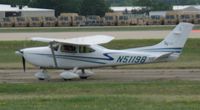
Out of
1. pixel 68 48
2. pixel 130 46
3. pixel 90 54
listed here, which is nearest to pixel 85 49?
pixel 90 54

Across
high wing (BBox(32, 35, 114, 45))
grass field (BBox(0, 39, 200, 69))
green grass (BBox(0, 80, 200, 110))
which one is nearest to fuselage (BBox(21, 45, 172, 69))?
high wing (BBox(32, 35, 114, 45))

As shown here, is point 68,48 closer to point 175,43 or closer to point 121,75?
point 121,75

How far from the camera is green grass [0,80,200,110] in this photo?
14895mm

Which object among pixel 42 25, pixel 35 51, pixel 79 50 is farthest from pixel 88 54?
pixel 42 25

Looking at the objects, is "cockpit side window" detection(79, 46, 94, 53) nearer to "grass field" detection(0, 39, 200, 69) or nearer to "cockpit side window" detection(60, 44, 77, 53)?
"cockpit side window" detection(60, 44, 77, 53)

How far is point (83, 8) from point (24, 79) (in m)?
112

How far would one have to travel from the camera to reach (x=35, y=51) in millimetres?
27281

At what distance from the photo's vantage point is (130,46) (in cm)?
4362

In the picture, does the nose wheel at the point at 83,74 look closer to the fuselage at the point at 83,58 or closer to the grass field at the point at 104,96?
the fuselage at the point at 83,58

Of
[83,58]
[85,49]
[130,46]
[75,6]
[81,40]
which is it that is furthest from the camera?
[75,6]

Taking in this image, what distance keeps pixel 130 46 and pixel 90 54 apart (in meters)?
16.7

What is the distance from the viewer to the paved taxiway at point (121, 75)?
85.6 ft

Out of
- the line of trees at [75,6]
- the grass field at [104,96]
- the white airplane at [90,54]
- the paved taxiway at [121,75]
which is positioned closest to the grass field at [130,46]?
the grass field at [104,96]

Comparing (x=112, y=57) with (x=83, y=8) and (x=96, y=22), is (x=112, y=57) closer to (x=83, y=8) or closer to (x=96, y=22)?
(x=96, y=22)
